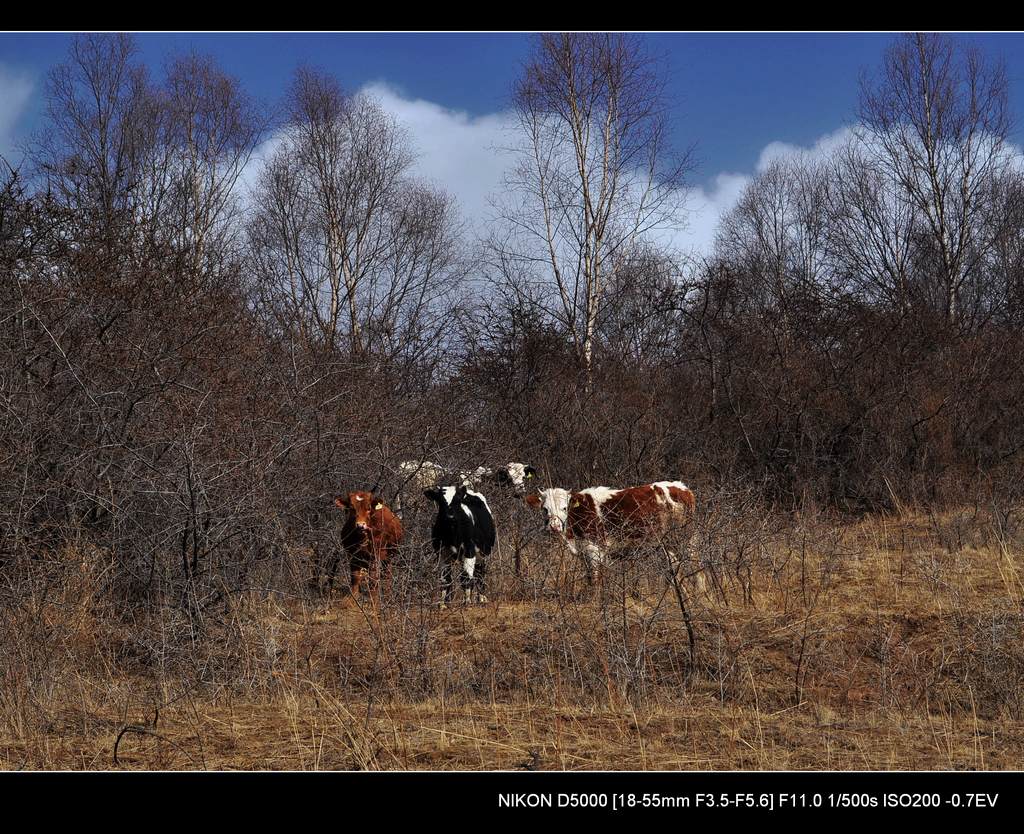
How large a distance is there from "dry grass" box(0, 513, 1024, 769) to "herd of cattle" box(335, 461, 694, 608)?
40 cm

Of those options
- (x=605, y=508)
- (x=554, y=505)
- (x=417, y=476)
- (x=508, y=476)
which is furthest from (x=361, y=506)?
(x=605, y=508)

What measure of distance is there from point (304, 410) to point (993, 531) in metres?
7.85

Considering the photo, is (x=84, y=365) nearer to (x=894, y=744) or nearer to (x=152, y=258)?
(x=152, y=258)

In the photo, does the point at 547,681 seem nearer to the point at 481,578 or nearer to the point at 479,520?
the point at 481,578

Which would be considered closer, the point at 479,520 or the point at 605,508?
the point at 479,520

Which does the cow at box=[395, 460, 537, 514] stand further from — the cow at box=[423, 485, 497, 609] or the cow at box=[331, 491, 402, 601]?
the cow at box=[331, 491, 402, 601]

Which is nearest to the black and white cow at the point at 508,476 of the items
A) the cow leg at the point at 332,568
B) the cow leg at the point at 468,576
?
the cow leg at the point at 468,576

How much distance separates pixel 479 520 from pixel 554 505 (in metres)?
1.22

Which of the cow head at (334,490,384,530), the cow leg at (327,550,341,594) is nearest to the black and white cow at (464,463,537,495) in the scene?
the cow head at (334,490,384,530)

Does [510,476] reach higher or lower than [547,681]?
higher

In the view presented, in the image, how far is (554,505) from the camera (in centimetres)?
1081

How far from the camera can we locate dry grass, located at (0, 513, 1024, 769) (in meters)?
5.52

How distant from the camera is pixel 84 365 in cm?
997

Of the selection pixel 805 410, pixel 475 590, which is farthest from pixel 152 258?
pixel 805 410
